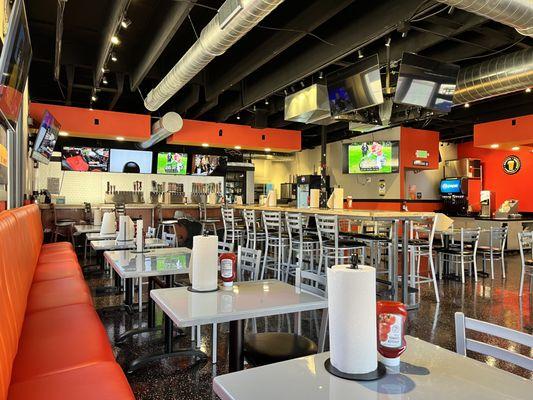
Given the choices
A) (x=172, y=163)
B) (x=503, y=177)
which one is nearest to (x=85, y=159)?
(x=172, y=163)

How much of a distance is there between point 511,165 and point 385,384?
12.7 m

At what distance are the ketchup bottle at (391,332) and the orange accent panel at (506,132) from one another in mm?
9205

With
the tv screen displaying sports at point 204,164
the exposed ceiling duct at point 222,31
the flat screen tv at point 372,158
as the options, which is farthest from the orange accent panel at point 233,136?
the exposed ceiling duct at point 222,31

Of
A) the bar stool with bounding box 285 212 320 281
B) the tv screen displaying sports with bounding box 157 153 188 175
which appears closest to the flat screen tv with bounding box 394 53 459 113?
the bar stool with bounding box 285 212 320 281

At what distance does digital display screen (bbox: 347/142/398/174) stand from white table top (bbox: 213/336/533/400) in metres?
9.95

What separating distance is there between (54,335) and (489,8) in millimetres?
4187

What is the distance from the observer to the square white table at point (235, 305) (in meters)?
1.63

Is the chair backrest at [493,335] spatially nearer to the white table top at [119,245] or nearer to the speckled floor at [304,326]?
the speckled floor at [304,326]

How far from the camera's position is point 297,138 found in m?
11.4

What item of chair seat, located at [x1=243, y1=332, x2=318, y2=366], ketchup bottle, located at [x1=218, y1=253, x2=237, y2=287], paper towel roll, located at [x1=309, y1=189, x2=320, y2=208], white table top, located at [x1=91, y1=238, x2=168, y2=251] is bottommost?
chair seat, located at [x1=243, y1=332, x2=318, y2=366]

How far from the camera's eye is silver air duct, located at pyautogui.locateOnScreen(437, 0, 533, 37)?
10.8ft

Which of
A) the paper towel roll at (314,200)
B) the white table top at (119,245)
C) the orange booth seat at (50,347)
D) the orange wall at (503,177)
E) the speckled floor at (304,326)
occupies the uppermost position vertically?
the orange wall at (503,177)

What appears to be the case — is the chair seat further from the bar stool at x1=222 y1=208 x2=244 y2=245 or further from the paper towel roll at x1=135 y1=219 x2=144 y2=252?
the bar stool at x1=222 y1=208 x2=244 y2=245

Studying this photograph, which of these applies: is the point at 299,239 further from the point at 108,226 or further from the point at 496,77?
the point at 496,77
